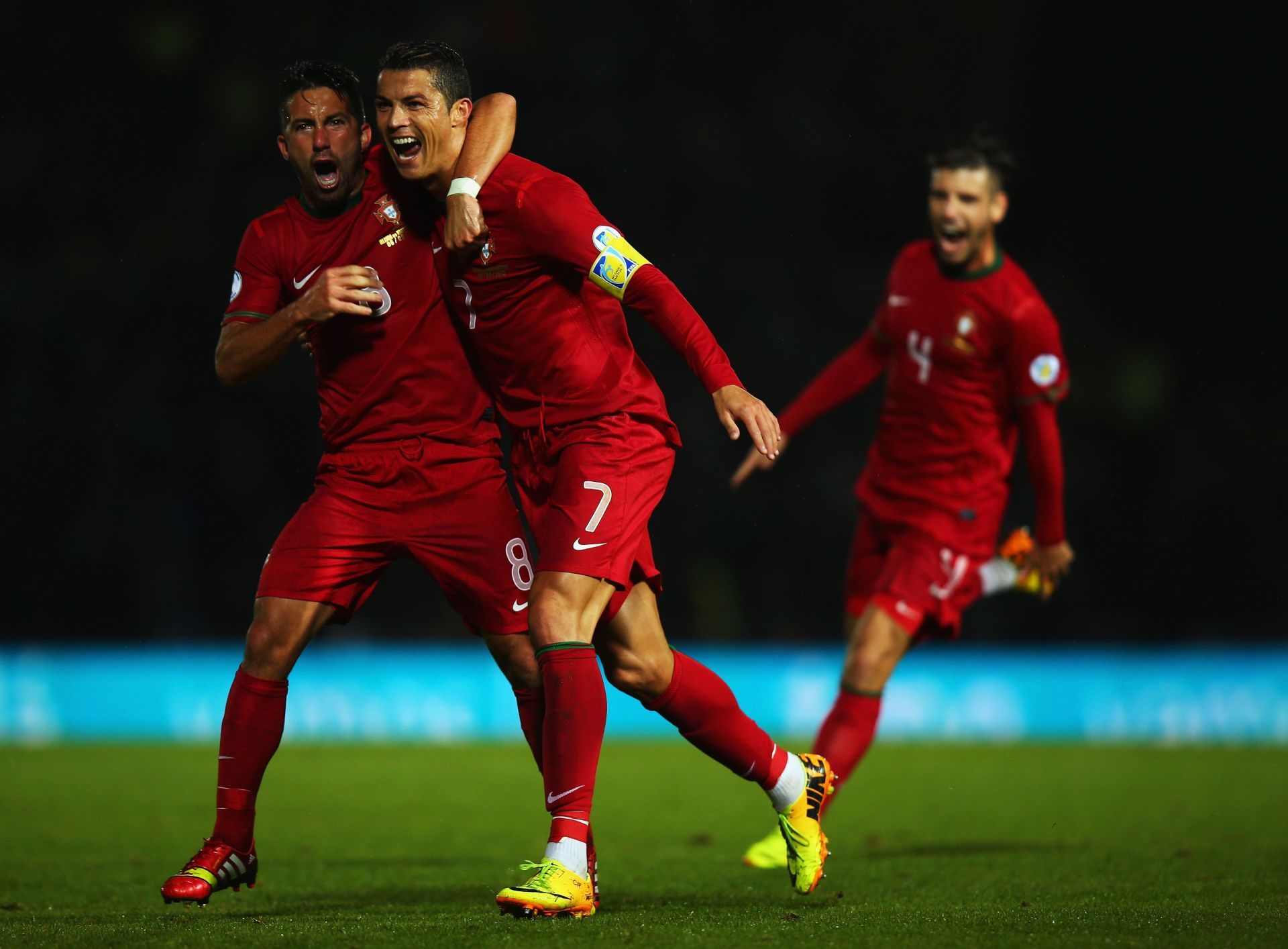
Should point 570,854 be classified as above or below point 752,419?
below

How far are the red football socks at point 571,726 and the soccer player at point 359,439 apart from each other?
0.42 metres

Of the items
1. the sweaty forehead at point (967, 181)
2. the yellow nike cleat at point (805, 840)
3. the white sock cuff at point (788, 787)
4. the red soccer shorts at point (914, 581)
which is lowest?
the yellow nike cleat at point (805, 840)

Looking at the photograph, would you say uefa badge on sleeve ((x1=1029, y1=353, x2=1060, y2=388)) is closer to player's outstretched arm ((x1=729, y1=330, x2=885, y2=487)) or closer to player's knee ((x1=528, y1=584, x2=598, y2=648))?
player's outstretched arm ((x1=729, y1=330, x2=885, y2=487))

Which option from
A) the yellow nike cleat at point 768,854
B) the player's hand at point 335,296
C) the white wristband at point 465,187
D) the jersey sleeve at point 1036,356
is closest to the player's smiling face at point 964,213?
the jersey sleeve at point 1036,356

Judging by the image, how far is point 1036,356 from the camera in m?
5.49

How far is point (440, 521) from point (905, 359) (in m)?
2.36

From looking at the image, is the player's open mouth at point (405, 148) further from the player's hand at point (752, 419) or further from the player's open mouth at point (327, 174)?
the player's hand at point (752, 419)

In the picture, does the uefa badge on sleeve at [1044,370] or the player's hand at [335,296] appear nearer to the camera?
the player's hand at [335,296]

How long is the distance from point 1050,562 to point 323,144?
3.15 m

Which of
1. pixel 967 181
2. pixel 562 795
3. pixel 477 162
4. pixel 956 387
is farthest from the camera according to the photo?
pixel 956 387

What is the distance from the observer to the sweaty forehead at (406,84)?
12.5 ft

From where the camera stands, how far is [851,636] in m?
5.55

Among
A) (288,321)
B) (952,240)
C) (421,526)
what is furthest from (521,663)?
(952,240)

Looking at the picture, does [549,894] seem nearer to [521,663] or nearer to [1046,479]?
[521,663]
